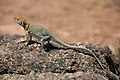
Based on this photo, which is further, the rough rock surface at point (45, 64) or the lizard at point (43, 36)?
the lizard at point (43, 36)

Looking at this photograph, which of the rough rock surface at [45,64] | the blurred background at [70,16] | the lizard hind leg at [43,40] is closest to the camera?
the rough rock surface at [45,64]

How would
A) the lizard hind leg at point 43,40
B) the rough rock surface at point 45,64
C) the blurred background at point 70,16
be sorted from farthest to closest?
1. the blurred background at point 70,16
2. the lizard hind leg at point 43,40
3. the rough rock surface at point 45,64

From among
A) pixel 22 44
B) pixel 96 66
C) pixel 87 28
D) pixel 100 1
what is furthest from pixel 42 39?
pixel 100 1

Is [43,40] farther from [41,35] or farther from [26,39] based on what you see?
[26,39]

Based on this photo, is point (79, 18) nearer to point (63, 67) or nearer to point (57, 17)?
point (57, 17)

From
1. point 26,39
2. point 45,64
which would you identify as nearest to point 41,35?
point 26,39

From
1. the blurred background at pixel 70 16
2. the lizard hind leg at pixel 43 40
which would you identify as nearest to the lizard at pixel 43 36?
the lizard hind leg at pixel 43 40

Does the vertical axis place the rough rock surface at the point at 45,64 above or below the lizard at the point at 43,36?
below

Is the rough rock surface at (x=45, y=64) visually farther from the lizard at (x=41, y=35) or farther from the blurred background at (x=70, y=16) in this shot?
the blurred background at (x=70, y=16)
